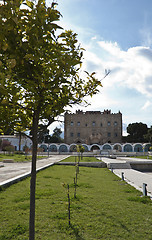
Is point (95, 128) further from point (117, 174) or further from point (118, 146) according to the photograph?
point (117, 174)

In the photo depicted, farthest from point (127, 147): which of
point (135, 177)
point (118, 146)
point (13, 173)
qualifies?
point (13, 173)

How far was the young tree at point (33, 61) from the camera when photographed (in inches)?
82.1

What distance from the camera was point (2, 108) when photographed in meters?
2.69

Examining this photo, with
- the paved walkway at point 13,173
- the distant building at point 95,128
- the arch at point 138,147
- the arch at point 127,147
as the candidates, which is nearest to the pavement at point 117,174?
the paved walkway at point 13,173

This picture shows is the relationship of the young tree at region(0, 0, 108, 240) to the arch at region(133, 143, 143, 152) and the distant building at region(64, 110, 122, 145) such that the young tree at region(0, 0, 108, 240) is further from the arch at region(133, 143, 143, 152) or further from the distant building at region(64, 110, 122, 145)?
the distant building at region(64, 110, 122, 145)

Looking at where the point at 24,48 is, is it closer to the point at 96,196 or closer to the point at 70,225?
the point at 70,225

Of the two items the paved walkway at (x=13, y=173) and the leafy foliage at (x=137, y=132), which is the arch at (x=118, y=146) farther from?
the paved walkway at (x=13, y=173)

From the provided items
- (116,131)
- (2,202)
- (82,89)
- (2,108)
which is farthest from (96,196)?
(116,131)

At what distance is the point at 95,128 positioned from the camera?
67125mm

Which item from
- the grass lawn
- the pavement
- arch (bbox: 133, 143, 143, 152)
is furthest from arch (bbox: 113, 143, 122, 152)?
the grass lawn

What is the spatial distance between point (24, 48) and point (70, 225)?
146 inches

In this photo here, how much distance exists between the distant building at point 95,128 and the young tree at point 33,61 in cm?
6230

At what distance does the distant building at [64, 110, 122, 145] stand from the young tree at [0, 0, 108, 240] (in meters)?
62.3

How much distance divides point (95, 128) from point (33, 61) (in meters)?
65.1
